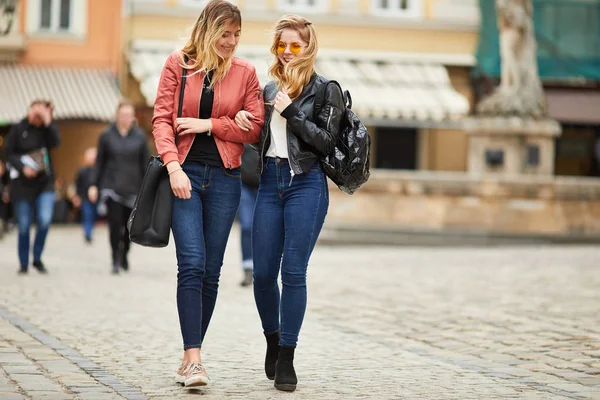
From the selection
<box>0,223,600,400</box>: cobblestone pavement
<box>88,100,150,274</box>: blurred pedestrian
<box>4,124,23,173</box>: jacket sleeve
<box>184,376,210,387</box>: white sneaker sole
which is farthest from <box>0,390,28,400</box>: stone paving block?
<box>88,100,150,274</box>: blurred pedestrian

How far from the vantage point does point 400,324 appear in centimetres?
960

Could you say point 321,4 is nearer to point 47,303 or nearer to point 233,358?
point 47,303

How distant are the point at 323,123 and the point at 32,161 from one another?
7.20 metres

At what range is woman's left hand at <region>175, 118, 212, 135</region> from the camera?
626cm

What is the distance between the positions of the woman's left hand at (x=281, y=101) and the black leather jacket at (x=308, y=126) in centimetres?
2

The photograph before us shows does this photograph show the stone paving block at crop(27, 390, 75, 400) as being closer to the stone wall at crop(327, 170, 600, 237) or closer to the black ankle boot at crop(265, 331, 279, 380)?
the black ankle boot at crop(265, 331, 279, 380)

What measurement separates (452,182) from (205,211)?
14067 mm

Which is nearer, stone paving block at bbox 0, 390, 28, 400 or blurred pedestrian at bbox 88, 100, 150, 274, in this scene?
stone paving block at bbox 0, 390, 28, 400

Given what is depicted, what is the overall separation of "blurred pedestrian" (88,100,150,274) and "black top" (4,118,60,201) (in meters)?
0.64

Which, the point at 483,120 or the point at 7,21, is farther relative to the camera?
the point at 7,21

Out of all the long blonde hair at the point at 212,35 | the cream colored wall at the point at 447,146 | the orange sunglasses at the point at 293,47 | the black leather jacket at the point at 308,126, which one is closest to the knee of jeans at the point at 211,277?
the black leather jacket at the point at 308,126

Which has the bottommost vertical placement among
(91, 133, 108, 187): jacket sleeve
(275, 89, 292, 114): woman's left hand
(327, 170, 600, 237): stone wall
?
(327, 170, 600, 237): stone wall

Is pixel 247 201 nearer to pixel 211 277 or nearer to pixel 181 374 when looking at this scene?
pixel 211 277

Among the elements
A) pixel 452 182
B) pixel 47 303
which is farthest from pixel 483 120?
pixel 47 303
